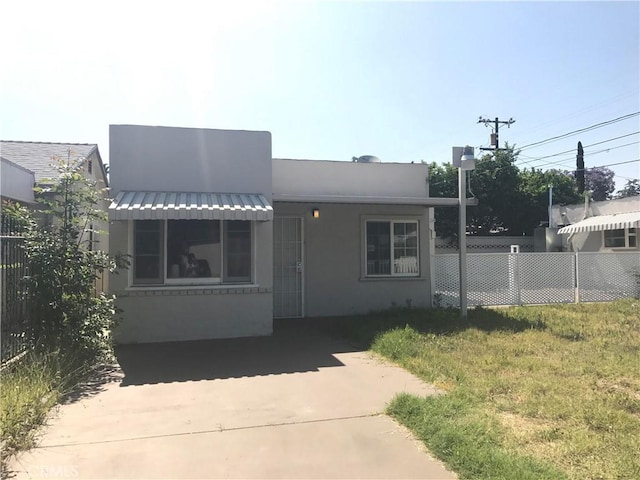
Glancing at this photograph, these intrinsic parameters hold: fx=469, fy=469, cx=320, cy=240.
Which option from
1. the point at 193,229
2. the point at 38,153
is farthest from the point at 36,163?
the point at 193,229

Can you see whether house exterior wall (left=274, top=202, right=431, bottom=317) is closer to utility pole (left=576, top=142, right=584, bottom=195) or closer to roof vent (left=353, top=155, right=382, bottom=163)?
roof vent (left=353, top=155, right=382, bottom=163)

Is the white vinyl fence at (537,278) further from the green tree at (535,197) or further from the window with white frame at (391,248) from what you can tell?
the green tree at (535,197)

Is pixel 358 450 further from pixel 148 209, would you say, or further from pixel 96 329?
pixel 148 209

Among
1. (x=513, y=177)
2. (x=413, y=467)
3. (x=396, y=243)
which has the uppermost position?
(x=513, y=177)

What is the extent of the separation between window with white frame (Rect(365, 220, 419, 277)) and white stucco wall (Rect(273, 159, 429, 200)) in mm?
756

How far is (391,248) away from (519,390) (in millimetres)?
6089

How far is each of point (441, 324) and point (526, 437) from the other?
16.6ft

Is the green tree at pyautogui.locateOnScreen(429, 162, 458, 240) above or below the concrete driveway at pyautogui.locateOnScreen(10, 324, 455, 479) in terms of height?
above

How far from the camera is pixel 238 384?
5.64m

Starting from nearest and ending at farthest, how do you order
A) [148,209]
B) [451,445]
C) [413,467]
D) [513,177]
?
[413,467], [451,445], [148,209], [513,177]

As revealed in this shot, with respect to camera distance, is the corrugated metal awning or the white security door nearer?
the corrugated metal awning

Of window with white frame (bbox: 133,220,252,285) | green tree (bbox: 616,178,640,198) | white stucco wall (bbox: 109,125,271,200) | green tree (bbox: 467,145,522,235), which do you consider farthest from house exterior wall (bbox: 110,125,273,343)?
green tree (bbox: 616,178,640,198)

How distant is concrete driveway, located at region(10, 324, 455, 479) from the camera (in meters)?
3.54

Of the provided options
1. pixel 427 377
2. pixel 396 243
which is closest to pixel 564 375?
pixel 427 377
